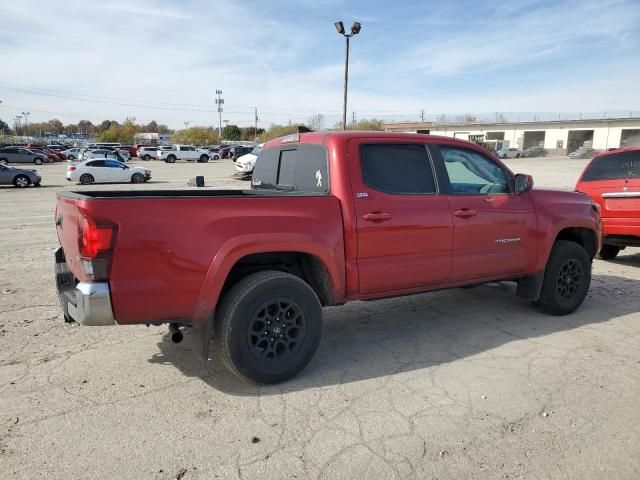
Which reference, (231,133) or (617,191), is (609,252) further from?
(231,133)

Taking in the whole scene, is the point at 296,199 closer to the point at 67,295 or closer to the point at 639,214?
the point at 67,295

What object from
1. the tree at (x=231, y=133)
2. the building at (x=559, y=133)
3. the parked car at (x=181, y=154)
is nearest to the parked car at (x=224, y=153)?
the parked car at (x=181, y=154)

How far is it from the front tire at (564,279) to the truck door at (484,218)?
0.38 meters

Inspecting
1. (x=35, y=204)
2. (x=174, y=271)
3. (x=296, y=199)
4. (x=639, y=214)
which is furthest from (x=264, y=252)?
(x=35, y=204)

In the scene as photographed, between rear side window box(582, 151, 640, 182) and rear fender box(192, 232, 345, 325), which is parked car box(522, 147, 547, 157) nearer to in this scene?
rear side window box(582, 151, 640, 182)

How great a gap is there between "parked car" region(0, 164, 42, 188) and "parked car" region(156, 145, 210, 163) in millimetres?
28899

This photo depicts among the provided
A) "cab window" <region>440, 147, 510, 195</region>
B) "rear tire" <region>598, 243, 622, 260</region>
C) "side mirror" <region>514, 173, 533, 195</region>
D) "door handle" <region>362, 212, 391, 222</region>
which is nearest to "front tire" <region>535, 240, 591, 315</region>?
"side mirror" <region>514, 173, 533, 195</region>

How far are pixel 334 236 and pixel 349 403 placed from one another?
1.23 meters

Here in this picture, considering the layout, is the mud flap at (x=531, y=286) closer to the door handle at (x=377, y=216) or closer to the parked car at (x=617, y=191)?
the door handle at (x=377, y=216)

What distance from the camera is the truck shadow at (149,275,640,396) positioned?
3.81m

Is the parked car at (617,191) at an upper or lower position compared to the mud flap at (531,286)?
upper

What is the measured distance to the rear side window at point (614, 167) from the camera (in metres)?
7.54

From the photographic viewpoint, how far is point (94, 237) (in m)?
2.91

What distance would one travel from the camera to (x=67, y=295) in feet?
11.2
